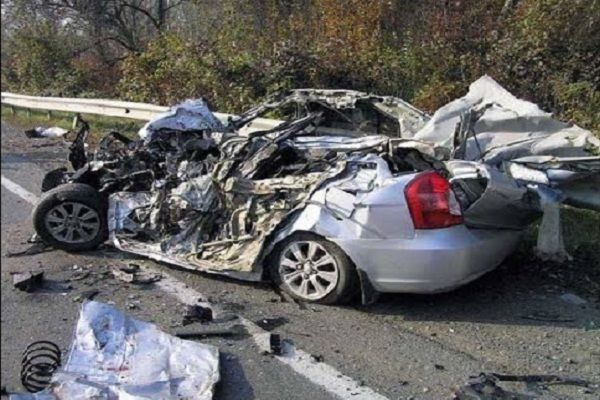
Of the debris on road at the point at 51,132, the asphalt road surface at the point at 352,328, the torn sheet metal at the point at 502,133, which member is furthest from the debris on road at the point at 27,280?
the torn sheet metal at the point at 502,133

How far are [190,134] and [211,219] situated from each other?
3.50ft

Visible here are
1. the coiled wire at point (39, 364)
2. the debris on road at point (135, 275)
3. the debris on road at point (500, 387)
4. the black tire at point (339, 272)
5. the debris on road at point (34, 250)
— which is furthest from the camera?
the debris on road at point (34, 250)

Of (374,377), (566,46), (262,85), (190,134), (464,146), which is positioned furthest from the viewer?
(566,46)

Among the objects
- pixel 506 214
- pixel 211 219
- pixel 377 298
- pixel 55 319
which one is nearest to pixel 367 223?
pixel 377 298

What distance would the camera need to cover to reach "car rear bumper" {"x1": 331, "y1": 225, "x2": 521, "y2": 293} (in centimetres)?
437

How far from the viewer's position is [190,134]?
6.00m

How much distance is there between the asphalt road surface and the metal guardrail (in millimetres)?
826

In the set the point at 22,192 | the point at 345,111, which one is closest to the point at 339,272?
the point at 345,111

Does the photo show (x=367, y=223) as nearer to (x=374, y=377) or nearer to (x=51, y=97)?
(x=374, y=377)

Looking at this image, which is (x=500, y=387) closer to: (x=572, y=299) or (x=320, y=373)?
(x=320, y=373)

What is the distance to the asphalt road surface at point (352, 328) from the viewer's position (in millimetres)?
3717

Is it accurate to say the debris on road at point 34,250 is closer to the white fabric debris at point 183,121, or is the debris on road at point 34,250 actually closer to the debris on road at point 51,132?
the debris on road at point 51,132

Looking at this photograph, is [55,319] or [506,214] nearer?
[55,319]

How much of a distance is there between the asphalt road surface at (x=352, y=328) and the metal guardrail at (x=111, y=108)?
2.71ft
